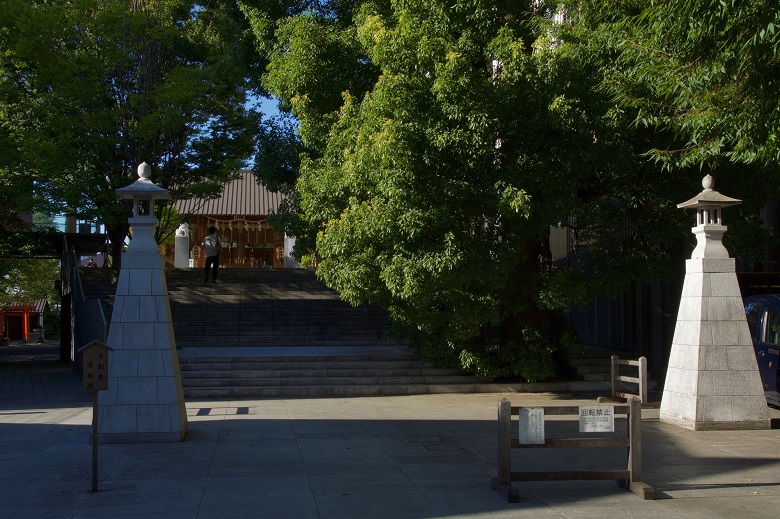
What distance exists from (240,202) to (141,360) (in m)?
28.1

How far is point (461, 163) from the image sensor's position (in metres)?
13.7

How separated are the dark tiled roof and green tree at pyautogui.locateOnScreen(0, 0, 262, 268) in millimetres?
11224

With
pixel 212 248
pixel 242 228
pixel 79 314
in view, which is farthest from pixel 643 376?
pixel 242 228

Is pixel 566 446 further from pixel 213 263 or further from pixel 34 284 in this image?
pixel 34 284

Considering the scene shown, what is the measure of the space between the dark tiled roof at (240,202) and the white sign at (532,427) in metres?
30.0

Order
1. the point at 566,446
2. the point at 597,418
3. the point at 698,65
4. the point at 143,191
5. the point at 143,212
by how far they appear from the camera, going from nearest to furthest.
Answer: the point at 566,446, the point at 597,418, the point at 698,65, the point at 143,191, the point at 143,212

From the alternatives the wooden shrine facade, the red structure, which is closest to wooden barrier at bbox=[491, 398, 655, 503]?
the wooden shrine facade

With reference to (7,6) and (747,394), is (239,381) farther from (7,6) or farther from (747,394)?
(7,6)

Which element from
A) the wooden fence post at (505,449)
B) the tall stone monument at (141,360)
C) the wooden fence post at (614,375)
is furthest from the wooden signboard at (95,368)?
the wooden fence post at (614,375)

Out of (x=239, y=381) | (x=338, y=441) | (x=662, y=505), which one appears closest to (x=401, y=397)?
(x=239, y=381)

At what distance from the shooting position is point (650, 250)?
15359mm

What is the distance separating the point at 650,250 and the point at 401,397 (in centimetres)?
583

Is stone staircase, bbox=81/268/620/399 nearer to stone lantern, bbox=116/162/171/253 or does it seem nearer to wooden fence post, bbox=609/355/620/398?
wooden fence post, bbox=609/355/620/398

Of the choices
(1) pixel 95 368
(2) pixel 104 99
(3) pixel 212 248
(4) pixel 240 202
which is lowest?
(1) pixel 95 368
